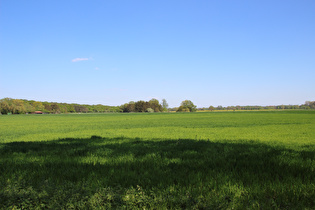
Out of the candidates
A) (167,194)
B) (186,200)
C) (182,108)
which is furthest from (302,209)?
(182,108)

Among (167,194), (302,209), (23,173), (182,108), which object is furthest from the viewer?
(182,108)

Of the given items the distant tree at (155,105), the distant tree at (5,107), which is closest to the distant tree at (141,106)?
the distant tree at (155,105)

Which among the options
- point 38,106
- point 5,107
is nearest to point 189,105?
point 5,107

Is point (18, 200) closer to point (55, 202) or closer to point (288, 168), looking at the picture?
point (55, 202)

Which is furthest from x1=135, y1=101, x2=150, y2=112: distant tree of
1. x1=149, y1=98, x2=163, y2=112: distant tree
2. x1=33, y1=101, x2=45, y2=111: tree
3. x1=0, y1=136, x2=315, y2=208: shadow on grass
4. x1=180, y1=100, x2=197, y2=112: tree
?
x1=0, y1=136, x2=315, y2=208: shadow on grass

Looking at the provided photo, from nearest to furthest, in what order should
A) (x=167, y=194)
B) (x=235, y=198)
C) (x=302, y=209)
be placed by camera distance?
(x=302, y=209) → (x=235, y=198) → (x=167, y=194)

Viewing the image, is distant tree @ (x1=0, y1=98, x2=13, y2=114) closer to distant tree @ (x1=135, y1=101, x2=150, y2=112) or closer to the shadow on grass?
distant tree @ (x1=135, y1=101, x2=150, y2=112)

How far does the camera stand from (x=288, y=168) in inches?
183

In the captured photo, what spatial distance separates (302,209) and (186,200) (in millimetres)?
1630

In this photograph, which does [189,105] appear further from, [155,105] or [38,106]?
[38,106]

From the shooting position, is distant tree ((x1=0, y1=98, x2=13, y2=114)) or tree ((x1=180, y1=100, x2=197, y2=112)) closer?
distant tree ((x1=0, y1=98, x2=13, y2=114))

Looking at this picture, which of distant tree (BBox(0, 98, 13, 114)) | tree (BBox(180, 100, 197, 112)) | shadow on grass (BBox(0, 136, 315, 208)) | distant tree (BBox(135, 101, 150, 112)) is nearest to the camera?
shadow on grass (BBox(0, 136, 315, 208))

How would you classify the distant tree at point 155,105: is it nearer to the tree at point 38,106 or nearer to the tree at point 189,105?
the tree at point 189,105

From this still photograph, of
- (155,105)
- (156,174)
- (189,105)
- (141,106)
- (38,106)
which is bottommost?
(156,174)
